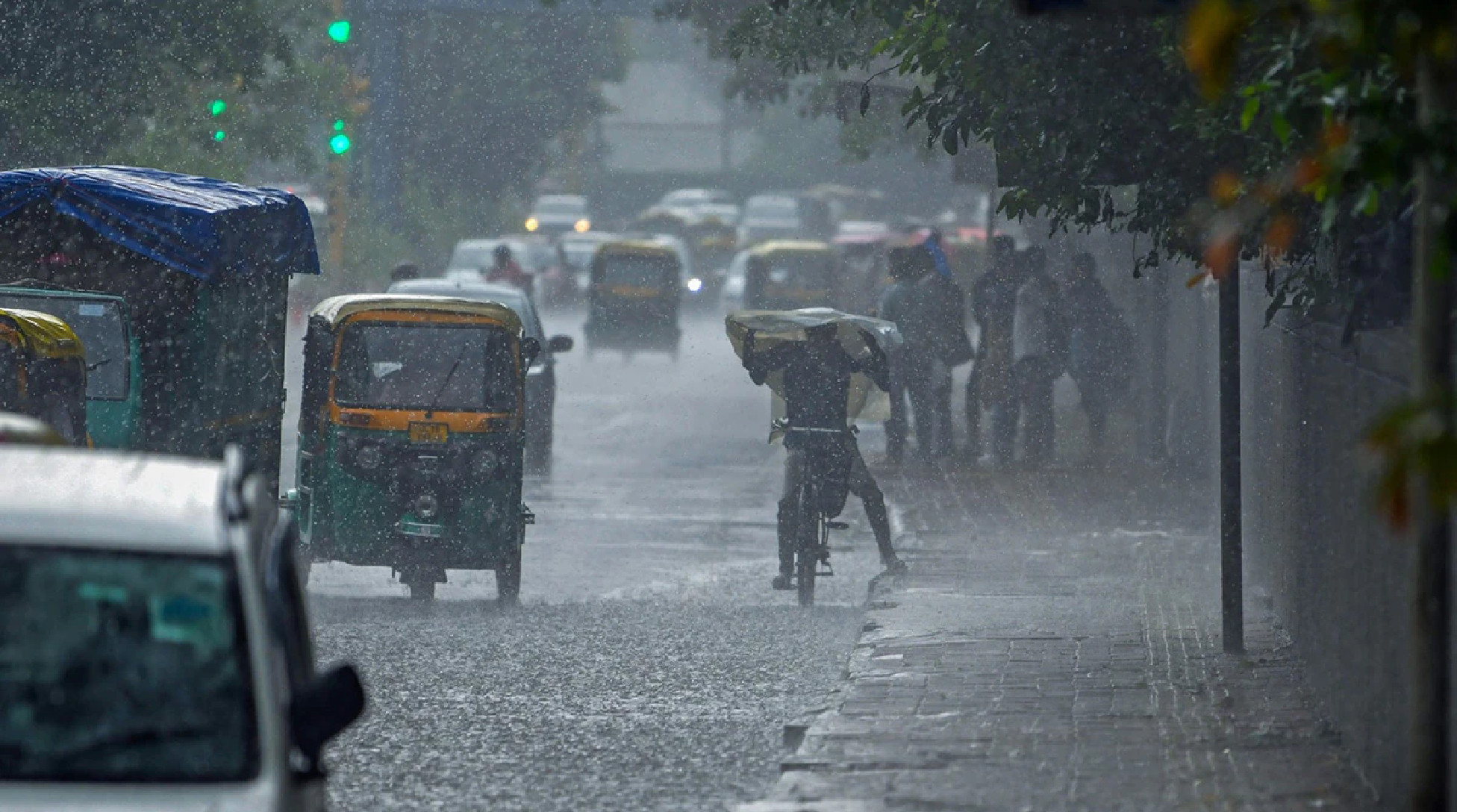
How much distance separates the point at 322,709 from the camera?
14.3 feet

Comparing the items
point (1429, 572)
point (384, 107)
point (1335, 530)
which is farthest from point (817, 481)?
point (384, 107)

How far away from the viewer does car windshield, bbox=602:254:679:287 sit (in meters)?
42.4

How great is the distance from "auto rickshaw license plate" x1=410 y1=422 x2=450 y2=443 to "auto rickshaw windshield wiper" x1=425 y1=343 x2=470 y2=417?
0.23 ft

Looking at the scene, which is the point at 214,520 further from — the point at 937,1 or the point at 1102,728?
the point at 937,1

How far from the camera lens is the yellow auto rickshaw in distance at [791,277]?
1690 inches

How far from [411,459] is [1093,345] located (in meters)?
9.80

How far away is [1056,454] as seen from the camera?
74.9ft

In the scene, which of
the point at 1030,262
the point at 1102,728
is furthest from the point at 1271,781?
the point at 1030,262

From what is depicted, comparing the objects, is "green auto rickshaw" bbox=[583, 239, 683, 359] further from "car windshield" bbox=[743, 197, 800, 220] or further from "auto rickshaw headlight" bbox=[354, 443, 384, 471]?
"car windshield" bbox=[743, 197, 800, 220]

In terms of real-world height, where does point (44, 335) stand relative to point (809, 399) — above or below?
above

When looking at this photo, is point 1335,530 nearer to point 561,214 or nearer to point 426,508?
point 426,508

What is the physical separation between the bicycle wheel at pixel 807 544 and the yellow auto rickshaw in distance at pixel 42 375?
164 inches

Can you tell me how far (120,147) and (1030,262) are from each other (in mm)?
9799

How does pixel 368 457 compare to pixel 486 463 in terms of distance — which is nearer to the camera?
pixel 368 457
